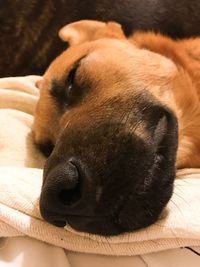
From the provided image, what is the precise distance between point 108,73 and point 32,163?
1.35 ft

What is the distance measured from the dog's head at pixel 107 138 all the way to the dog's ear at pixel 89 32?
0.22 metres

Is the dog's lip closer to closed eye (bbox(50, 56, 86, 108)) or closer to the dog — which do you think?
closed eye (bbox(50, 56, 86, 108))

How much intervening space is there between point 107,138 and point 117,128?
49 mm

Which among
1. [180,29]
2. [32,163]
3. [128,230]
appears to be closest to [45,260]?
[128,230]

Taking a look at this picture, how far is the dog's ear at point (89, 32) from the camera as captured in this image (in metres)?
1.78

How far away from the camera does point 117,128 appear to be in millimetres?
1119

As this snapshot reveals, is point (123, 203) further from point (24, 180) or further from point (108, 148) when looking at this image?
point (24, 180)

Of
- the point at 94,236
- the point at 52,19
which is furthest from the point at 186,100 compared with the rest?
the point at 52,19

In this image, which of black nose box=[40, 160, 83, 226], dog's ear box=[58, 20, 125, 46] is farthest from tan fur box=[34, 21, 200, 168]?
black nose box=[40, 160, 83, 226]

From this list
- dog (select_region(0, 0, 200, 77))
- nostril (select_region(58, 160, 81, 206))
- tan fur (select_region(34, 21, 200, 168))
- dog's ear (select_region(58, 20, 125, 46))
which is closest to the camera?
nostril (select_region(58, 160, 81, 206))

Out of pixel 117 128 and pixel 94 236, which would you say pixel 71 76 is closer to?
pixel 117 128

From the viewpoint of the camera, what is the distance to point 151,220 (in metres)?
1.07

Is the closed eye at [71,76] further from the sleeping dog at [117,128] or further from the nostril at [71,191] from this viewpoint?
the nostril at [71,191]

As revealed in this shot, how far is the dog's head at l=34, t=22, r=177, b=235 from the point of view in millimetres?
1005
